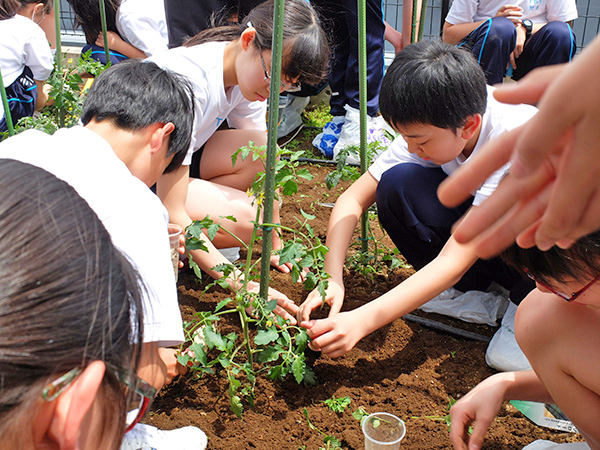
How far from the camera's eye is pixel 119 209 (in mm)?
1493

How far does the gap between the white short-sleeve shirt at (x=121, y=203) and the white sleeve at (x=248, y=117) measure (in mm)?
1509

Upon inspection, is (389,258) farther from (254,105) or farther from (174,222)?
(254,105)

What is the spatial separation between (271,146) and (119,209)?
0.47 metres

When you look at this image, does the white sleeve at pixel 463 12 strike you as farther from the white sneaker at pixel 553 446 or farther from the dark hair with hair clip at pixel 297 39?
the white sneaker at pixel 553 446

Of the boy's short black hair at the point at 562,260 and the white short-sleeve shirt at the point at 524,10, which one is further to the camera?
the white short-sleeve shirt at the point at 524,10

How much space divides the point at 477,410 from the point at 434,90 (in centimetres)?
104

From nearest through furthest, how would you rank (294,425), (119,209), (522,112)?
(119,209), (294,425), (522,112)

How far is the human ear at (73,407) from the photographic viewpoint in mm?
765

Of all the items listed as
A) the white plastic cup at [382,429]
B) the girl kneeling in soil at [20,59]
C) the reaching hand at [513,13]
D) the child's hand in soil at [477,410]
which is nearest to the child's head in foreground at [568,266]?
the child's hand in soil at [477,410]

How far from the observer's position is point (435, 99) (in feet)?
6.66

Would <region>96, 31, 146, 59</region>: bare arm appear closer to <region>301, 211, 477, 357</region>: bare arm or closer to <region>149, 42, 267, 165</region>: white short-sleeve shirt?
<region>149, 42, 267, 165</region>: white short-sleeve shirt

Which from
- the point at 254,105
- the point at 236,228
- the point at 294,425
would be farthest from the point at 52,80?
the point at 294,425

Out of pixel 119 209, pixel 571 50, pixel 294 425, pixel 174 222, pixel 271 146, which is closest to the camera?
pixel 119 209

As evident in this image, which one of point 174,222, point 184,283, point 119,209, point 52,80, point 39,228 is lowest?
point 184,283
